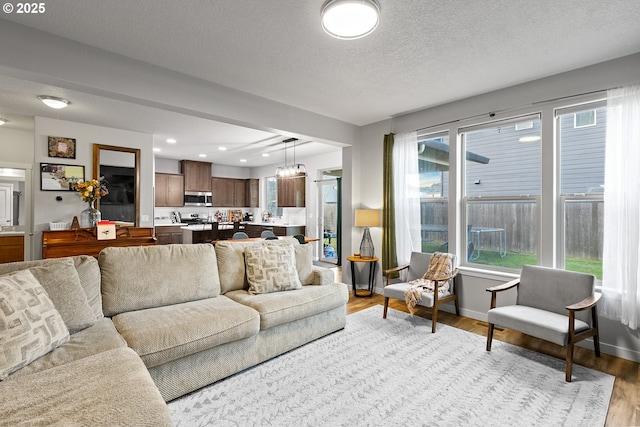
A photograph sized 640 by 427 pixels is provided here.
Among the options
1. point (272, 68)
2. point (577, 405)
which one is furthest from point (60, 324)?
point (577, 405)

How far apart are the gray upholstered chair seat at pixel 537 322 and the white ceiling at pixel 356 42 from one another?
7.76 feet

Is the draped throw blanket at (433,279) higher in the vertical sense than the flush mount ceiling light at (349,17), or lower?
lower

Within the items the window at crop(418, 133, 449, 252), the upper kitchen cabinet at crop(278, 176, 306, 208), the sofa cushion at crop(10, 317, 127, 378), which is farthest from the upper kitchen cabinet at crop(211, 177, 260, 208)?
the sofa cushion at crop(10, 317, 127, 378)

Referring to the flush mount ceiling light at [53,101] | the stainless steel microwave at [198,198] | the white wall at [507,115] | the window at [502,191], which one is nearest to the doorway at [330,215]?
the white wall at [507,115]

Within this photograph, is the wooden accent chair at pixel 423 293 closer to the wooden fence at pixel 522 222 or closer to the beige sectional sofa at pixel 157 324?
the wooden fence at pixel 522 222

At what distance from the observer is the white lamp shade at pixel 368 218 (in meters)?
4.59

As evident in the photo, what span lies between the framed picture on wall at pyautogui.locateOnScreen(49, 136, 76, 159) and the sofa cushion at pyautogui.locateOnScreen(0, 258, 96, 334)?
11.9ft

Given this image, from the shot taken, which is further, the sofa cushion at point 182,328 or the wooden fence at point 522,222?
the wooden fence at point 522,222

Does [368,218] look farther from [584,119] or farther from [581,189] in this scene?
[584,119]

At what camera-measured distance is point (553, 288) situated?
290 cm

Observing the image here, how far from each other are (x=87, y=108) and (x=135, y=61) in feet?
6.75

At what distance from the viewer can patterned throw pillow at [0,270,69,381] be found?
1.48 m

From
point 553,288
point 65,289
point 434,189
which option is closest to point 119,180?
point 65,289

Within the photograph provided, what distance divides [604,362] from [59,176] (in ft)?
23.8
